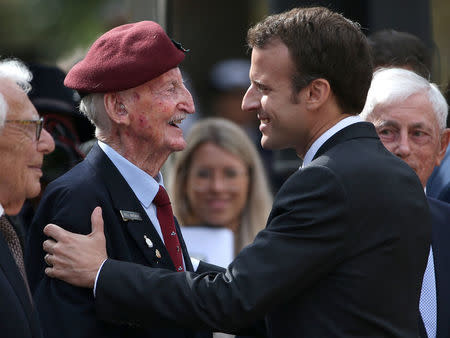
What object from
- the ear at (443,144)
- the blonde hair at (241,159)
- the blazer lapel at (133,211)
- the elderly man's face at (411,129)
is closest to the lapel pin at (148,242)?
the blazer lapel at (133,211)

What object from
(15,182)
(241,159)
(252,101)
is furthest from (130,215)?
(241,159)

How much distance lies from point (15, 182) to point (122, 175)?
0.43 metres

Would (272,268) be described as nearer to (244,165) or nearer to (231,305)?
(231,305)

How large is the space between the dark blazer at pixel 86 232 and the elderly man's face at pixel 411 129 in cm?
131

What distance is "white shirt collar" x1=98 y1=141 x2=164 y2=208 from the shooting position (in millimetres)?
3195

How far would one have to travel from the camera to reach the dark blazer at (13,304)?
2.55 metres

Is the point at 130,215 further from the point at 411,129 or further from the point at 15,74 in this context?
the point at 411,129

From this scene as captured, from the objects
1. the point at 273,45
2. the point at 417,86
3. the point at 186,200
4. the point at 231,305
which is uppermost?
the point at 273,45

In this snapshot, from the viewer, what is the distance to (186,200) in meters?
5.52

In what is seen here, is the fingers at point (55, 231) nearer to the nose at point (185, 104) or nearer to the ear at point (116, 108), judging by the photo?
the ear at point (116, 108)

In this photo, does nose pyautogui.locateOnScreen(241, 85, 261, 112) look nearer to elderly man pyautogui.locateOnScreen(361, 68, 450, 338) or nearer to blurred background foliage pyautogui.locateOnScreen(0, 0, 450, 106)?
blurred background foliage pyautogui.locateOnScreen(0, 0, 450, 106)

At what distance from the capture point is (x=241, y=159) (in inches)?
219

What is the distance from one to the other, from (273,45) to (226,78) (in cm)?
481

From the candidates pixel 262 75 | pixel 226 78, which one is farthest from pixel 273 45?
pixel 226 78
